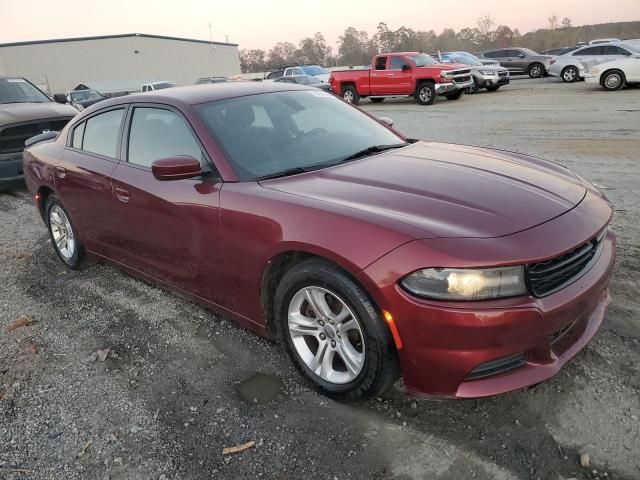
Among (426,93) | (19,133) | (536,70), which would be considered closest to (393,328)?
(19,133)

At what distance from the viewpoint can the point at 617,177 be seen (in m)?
6.66

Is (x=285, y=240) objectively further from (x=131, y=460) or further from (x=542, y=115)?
(x=542, y=115)

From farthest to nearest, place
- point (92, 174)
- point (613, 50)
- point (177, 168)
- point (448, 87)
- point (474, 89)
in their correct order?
point (474, 89)
point (613, 50)
point (448, 87)
point (92, 174)
point (177, 168)

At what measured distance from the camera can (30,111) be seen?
26.8ft

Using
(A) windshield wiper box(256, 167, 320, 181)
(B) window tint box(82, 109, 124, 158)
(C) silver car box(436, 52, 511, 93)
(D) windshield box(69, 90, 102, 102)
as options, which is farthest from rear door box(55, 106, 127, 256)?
(D) windshield box(69, 90, 102, 102)

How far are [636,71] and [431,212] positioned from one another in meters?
18.8

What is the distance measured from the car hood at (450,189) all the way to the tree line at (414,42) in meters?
95.2

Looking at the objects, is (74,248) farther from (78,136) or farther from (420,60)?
(420,60)

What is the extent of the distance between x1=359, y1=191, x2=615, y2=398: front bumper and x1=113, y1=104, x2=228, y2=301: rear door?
4.10 ft

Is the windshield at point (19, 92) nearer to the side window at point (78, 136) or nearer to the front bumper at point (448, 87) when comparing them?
the side window at point (78, 136)

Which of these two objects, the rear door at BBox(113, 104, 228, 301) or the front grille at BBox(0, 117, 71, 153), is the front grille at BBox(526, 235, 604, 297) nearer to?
the rear door at BBox(113, 104, 228, 301)

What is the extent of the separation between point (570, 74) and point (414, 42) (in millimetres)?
92937

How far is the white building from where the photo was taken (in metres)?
51.7

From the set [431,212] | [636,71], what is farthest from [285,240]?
[636,71]
